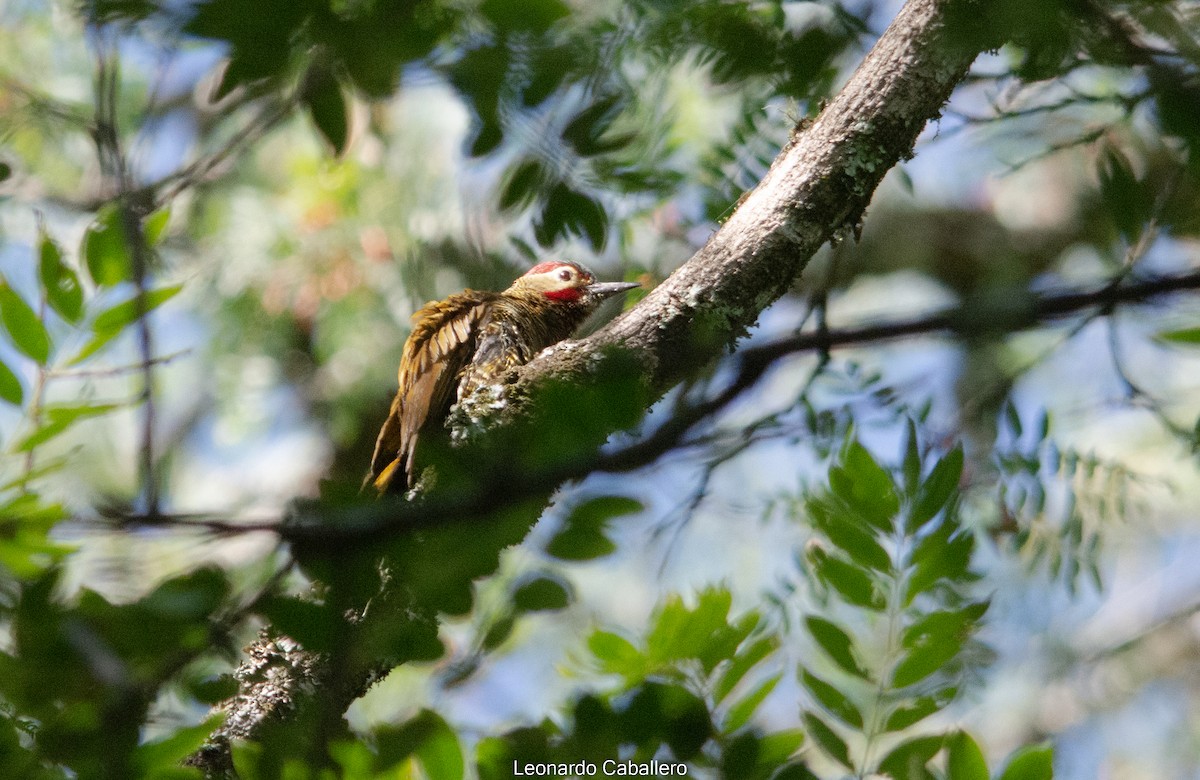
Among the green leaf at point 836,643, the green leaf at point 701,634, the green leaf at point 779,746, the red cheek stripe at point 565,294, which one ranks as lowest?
the red cheek stripe at point 565,294

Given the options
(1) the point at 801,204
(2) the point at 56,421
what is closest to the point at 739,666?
(2) the point at 56,421

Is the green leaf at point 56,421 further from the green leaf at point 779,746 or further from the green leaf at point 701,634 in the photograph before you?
the green leaf at point 779,746

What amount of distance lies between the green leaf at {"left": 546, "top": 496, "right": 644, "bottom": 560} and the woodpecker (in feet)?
6.18

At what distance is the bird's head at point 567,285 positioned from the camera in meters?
4.43

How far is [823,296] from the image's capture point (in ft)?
5.53

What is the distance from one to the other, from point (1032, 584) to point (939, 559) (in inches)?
27.2

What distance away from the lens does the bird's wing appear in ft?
11.4

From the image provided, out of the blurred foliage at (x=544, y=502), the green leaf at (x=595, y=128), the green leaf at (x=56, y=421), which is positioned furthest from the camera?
the green leaf at (x=56, y=421)

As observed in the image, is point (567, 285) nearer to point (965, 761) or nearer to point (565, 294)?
point (565, 294)

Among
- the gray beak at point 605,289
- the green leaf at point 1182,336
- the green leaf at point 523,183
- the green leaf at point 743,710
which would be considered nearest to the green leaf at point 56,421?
the green leaf at point 523,183

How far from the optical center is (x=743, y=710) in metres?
1.37

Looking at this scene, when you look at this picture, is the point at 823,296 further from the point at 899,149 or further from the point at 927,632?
the point at 899,149

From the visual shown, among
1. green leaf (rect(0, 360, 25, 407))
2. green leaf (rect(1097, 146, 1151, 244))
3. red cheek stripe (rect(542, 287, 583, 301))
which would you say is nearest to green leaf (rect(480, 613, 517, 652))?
green leaf (rect(1097, 146, 1151, 244))

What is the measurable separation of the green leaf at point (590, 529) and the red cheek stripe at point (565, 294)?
3.33 metres
